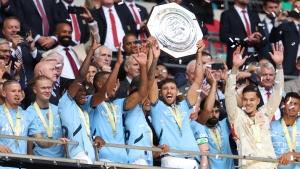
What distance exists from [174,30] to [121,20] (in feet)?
10.7

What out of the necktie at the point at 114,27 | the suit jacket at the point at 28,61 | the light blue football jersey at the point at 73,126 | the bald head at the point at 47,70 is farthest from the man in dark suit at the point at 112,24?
the light blue football jersey at the point at 73,126

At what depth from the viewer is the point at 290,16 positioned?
60.3 ft

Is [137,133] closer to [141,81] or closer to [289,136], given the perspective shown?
[141,81]

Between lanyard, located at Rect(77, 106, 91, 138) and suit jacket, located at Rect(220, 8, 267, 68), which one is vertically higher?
suit jacket, located at Rect(220, 8, 267, 68)

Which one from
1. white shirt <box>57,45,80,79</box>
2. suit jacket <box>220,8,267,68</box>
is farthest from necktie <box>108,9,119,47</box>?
suit jacket <box>220,8,267,68</box>

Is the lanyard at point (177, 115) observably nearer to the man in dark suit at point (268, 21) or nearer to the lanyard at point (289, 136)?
the lanyard at point (289, 136)

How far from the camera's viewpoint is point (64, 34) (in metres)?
15.7

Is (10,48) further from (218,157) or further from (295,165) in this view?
(295,165)

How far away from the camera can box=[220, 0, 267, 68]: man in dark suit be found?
58.0 feet

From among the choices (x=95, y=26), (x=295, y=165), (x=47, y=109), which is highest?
(x=95, y=26)

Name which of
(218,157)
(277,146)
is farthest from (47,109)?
(277,146)

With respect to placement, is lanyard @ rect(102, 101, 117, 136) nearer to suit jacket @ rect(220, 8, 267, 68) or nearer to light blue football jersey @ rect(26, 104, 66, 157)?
light blue football jersey @ rect(26, 104, 66, 157)

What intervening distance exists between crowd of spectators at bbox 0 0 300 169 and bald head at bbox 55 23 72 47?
0.02 meters

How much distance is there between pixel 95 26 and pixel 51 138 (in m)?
3.68
